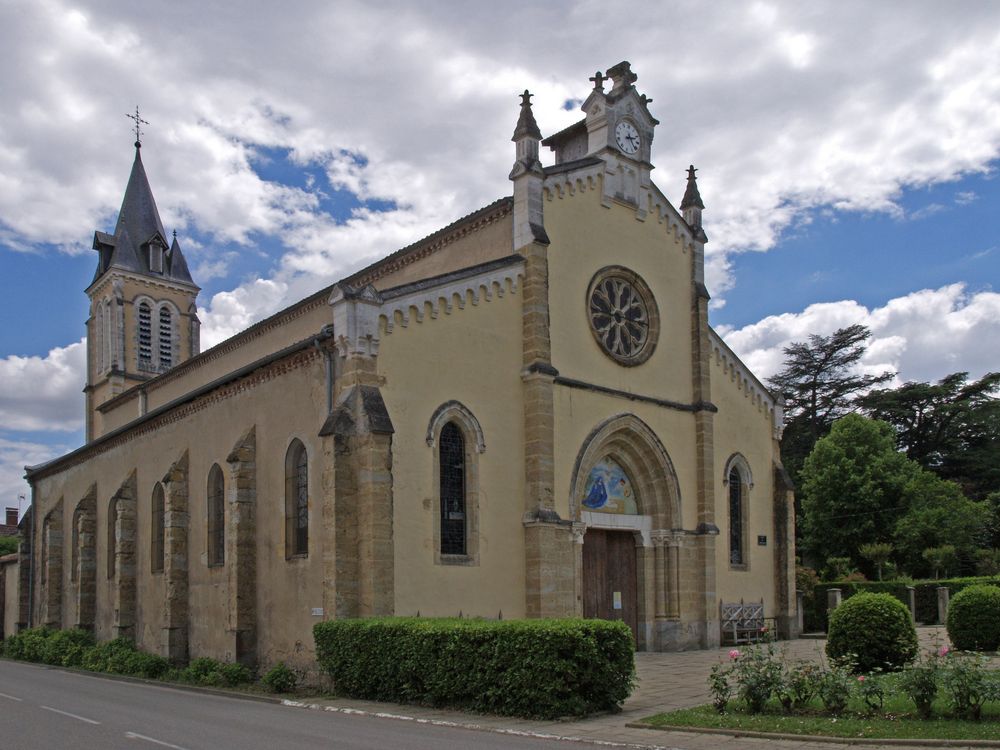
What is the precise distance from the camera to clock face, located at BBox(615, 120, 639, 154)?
26062mm

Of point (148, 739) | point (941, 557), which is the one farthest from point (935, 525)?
point (148, 739)

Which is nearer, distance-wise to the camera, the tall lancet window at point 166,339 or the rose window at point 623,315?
the rose window at point 623,315

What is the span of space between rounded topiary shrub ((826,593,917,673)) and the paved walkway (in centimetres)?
90

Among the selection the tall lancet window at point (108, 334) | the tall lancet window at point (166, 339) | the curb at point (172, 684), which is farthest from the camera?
the tall lancet window at point (166, 339)

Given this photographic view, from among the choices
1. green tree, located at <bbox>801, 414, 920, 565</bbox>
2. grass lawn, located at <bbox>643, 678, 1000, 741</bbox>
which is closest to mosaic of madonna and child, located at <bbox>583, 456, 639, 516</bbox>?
grass lawn, located at <bbox>643, 678, 1000, 741</bbox>

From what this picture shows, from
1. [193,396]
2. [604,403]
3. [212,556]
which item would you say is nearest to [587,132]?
[604,403]

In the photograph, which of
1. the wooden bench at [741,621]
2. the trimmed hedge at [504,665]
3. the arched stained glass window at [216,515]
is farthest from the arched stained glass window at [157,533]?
the wooden bench at [741,621]

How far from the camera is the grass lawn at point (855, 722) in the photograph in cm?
1097

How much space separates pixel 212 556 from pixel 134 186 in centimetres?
2861

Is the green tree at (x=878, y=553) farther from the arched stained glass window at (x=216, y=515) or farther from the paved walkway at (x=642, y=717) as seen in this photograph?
the arched stained glass window at (x=216, y=515)

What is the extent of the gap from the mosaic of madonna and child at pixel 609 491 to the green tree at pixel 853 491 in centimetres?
2848

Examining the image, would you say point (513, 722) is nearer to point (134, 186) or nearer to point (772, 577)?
point (772, 577)

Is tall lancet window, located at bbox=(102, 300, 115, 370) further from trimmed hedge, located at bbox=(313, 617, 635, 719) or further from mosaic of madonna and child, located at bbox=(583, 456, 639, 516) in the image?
trimmed hedge, located at bbox=(313, 617, 635, 719)

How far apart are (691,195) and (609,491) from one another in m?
9.50
